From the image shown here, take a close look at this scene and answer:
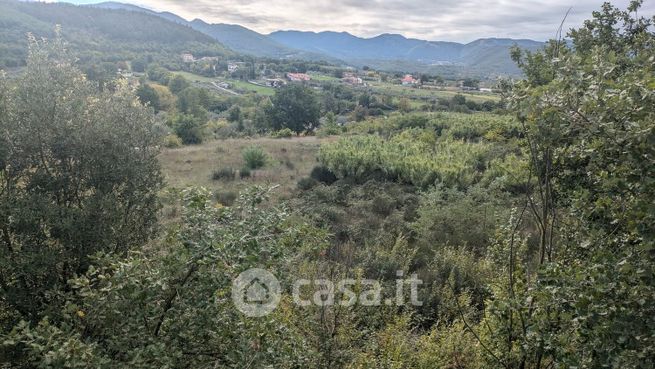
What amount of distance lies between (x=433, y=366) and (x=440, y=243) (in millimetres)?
Answer: 5206

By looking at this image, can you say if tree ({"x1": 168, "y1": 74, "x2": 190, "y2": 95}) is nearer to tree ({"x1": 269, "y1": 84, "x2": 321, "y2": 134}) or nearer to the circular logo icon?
tree ({"x1": 269, "y1": 84, "x2": 321, "y2": 134})

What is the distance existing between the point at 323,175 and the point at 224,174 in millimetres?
4298

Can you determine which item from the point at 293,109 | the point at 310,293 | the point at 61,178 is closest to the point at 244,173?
the point at 61,178

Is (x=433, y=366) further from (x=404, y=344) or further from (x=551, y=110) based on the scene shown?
(x=551, y=110)

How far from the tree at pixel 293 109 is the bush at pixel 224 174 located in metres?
20.4

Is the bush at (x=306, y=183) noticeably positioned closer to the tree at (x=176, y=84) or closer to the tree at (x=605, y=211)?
the tree at (x=605, y=211)

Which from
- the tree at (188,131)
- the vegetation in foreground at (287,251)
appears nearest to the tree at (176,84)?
the tree at (188,131)

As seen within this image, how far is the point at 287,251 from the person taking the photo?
2916 mm

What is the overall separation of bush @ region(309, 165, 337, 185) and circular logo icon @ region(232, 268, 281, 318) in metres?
13.9

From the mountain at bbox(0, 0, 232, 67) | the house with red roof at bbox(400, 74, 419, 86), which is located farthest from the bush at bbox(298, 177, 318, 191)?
the house with red roof at bbox(400, 74, 419, 86)

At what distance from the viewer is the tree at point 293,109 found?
1485 inches

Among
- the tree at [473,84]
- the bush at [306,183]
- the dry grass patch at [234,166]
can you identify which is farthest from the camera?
the tree at [473,84]

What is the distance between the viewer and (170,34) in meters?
116

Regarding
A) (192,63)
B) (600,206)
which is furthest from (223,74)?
(600,206)
